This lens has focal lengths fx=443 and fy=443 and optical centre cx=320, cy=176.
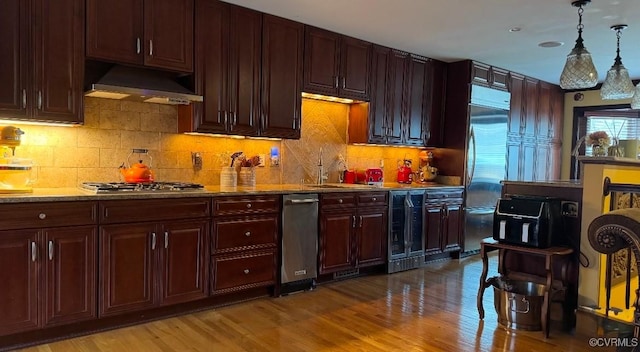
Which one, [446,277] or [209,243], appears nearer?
[209,243]

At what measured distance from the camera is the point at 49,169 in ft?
10.8

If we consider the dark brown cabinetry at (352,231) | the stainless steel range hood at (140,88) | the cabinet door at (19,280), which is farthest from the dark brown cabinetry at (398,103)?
the cabinet door at (19,280)

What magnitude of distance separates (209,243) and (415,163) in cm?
338

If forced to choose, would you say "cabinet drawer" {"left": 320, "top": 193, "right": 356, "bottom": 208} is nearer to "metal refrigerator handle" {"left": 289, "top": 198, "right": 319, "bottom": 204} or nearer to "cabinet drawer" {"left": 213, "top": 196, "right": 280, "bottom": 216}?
"metal refrigerator handle" {"left": 289, "top": 198, "right": 319, "bottom": 204}

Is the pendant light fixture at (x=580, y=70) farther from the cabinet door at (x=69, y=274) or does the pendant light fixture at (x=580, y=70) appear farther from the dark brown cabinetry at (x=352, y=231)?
the cabinet door at (x=69, y=274)

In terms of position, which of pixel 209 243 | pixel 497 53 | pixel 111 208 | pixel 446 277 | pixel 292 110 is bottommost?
pixel 446 277

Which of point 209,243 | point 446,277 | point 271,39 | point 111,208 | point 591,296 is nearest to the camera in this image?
point 111,208

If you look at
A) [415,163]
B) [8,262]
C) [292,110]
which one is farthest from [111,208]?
[415,163]

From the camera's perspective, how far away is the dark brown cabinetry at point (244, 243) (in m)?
3.50

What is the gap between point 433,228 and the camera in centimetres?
526

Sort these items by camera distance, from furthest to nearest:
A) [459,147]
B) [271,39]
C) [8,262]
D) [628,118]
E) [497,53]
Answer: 1. [628,118]
2. [459,147]
3. [497,53]
4. [271,39]
5. [8,262]

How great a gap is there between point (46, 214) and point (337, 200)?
2417mm

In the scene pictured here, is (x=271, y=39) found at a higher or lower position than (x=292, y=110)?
higher

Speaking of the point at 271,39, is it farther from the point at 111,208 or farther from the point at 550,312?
the point at 550,312
